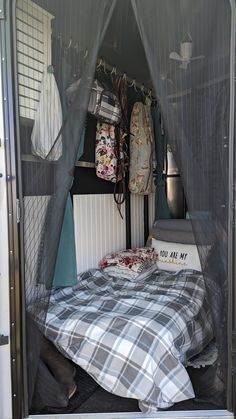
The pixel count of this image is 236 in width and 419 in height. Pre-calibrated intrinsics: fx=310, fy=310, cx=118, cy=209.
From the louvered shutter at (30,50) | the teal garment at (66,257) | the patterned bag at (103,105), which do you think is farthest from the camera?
the patterned bag at (103,105)

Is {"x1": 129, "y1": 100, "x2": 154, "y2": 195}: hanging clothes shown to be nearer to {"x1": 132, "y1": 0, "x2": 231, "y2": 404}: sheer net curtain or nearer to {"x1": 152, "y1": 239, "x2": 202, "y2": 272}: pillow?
{"x1": 152, "y1": 239, "x2": 202, "y2": 272}: pillow

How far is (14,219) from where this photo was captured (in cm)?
130

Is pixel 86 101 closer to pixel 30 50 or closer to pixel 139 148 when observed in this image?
pixel 30 50

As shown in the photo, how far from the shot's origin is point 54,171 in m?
1.37

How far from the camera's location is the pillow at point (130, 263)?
2.34 metres

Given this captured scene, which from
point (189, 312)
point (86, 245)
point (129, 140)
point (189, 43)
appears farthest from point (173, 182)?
point (189, 43)

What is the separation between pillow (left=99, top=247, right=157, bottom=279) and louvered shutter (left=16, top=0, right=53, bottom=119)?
1403 millimetres

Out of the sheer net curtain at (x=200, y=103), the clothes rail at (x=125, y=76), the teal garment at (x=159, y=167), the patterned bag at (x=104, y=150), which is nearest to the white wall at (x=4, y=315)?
the sheer net curtain at (x=200, y=103)

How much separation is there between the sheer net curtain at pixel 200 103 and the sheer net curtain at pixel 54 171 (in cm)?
23

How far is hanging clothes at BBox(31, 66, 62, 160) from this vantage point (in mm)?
1341

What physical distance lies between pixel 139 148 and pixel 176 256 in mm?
1027

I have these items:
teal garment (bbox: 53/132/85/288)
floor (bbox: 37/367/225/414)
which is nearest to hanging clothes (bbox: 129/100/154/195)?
teal garment (bbox: 53/132/85/288)

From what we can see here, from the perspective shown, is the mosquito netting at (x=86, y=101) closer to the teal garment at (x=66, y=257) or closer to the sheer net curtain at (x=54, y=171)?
the sheer net curtain at (x=54, y=171)

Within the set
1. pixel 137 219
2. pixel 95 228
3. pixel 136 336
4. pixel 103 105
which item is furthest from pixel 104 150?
pixel 136 336
